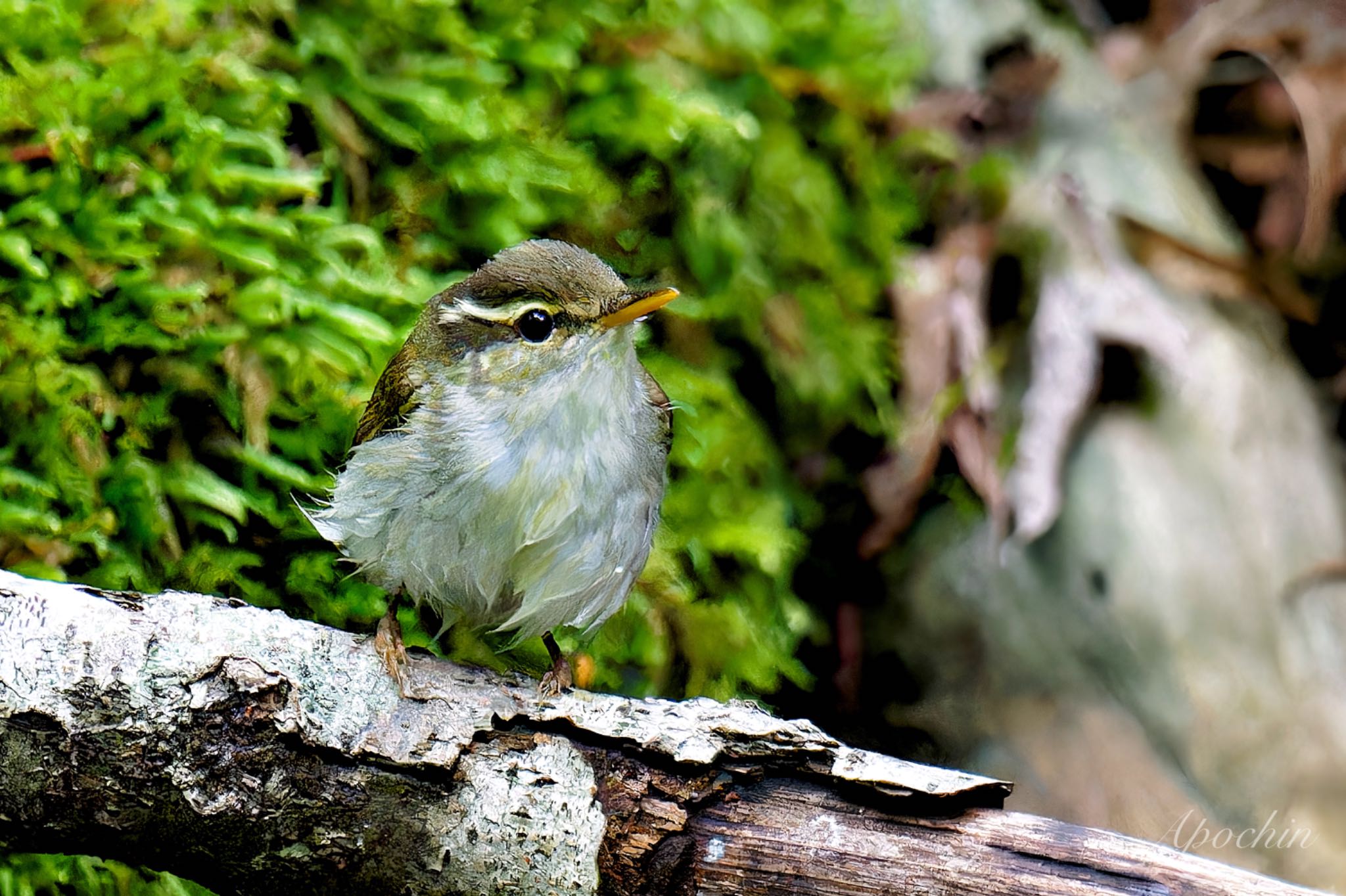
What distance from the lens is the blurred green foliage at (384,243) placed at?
2646mm

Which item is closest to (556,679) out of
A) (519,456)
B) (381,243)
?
(519,456)

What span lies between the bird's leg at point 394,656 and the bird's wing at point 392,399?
1.61 ft

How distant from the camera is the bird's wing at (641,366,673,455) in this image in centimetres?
263

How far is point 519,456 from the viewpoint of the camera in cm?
231

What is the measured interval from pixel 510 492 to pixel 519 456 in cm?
7

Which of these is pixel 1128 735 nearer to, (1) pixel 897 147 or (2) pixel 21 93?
(1) pixel 897 147

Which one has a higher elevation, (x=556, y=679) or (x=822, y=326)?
(x=822, y=326)

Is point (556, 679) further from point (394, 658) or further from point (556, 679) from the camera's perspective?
point (394, 658)

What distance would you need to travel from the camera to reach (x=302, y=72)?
3.05 metres

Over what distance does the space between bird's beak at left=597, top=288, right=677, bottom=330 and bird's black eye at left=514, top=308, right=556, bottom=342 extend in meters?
0.11

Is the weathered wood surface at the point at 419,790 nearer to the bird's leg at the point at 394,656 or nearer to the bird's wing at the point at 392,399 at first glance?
the bird's leg at the point at 394,656

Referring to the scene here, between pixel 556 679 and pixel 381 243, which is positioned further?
pixel 381 243
